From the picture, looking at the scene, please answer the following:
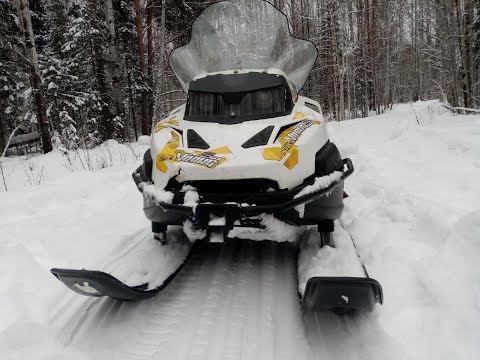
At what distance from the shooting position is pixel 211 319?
2705 millimetres

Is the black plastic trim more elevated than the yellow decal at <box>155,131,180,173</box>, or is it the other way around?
the yellow decal at <box>155,131,180,173</box>

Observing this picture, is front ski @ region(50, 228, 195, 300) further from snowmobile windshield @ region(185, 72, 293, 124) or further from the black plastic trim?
snowmobile windshield @ region(185, 72, 293, 124)

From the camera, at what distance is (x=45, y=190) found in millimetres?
5605

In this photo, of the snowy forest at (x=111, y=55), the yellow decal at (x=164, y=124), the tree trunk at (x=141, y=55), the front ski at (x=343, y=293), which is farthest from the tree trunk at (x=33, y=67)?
the front ski at (x=343, y=293)

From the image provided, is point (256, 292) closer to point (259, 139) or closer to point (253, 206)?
point (253, 206)

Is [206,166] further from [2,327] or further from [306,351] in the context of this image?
[2,327]

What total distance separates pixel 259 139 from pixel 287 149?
0.96ft

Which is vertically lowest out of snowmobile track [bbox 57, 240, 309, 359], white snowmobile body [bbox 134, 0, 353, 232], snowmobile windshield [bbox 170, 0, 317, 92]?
snowmobile track [bbox 57, 240, 309, 359]

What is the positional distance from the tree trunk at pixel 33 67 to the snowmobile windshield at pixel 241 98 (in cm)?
898

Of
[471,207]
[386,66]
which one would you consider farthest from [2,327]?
[386,66]

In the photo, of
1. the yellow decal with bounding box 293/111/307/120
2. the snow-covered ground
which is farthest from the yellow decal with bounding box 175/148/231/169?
the snow-covered ground

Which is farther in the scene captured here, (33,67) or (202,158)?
(33,67)

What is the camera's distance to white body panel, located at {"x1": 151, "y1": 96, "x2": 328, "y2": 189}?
2.80m

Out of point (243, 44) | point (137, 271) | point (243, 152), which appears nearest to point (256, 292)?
point (137, 271)
